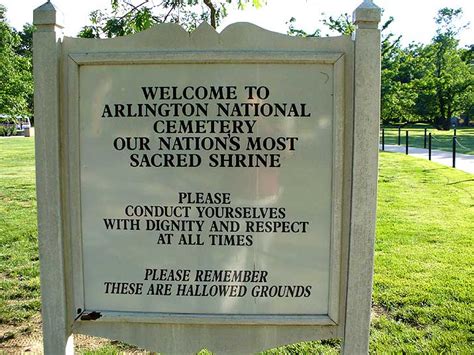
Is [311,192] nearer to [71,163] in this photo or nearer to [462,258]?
[71,163]

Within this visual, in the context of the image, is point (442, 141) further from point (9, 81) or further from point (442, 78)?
point (9, 81)

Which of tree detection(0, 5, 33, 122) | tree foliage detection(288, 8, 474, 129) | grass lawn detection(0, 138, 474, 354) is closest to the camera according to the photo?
grass lawn detection(0, 138, 474, 354)

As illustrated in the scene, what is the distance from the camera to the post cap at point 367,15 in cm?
243

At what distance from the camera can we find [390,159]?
18.4 meters

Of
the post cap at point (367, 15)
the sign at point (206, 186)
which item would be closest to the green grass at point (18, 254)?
the sign at point (206, 186)

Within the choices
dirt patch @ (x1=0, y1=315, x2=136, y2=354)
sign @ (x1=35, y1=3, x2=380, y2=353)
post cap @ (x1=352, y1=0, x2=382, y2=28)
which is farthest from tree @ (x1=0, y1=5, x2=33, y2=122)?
post cap @ (x1=352, y1=0, x2=382, y2=28)

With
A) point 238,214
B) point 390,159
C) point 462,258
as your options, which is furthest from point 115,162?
point 390,159

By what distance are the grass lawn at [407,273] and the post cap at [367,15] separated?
8.25ft

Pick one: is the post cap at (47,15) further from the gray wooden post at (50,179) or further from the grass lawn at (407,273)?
the grass lawn at (407,273)

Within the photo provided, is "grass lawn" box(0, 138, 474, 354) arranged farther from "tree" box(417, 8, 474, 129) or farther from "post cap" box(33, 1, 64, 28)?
"tree" box(417, 8, 474, 129)

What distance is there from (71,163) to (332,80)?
4.80 ft

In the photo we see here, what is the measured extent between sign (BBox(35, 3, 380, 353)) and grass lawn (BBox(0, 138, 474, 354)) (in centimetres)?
136

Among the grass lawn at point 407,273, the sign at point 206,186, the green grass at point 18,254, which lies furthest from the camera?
the green grass at point 18,254

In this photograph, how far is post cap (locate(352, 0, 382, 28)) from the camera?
2430 mm
